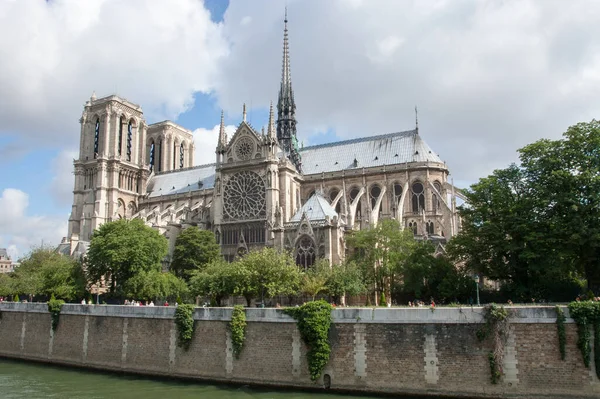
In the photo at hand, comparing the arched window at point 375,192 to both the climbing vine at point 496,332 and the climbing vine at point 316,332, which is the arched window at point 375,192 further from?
the climbing vine at point 496,332

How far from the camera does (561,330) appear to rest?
21703 millimetres

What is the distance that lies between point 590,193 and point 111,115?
67516 mm

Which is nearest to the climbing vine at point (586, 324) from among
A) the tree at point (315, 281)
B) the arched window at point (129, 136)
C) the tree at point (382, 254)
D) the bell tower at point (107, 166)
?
the tree at point (382, 254)

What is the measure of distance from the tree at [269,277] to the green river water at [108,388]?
1076 centimetres

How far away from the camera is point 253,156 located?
61.1 meters

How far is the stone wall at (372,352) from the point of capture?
21.9 metres

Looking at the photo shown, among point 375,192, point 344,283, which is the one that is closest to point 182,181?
point 375,192

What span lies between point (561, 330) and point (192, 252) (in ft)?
133

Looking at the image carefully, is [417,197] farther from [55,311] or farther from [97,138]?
[97,138]

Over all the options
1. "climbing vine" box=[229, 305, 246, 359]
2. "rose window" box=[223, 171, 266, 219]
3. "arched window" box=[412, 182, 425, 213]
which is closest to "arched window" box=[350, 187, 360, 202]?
"arched window" box=[412, 182, 425, 213]

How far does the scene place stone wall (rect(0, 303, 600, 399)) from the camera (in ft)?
72.0

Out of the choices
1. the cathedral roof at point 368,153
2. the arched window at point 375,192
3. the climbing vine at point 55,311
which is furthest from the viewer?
the cathedral roof at point 368,153

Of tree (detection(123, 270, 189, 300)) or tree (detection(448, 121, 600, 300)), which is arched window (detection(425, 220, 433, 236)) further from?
tree (detection(123, 270, 189, 300))

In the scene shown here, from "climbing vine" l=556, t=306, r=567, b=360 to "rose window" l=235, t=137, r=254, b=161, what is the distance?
1711 inches
